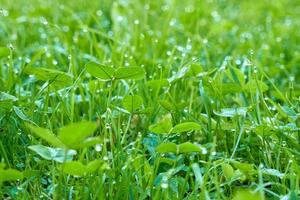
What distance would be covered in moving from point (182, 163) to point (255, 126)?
0.74ft

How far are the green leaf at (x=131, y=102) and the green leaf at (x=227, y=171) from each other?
1.10 ft

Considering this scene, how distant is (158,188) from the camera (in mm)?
1389

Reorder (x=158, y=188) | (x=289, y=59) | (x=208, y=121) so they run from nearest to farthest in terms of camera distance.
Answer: (x=158, y=188) < (x=208, y=121) < (x=289, y=59)

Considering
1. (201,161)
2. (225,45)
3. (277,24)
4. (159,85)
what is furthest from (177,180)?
(277,24)

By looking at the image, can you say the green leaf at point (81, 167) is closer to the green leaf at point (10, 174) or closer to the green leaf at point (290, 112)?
the green leaf at point (10, 174)

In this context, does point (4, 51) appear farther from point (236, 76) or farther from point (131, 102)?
point (236, 76)

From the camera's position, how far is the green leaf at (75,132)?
3.94 feet

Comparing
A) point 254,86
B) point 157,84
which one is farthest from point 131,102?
point 254,86

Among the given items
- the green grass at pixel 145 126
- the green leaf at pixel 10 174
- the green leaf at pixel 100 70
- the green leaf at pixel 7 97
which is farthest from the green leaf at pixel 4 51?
the green leaf at pixel 10 174

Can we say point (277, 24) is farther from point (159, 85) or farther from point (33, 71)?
point (33, 71)

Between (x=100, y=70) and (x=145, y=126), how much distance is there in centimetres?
25

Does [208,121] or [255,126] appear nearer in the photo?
[255,126]

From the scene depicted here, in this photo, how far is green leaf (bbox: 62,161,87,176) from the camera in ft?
4.40

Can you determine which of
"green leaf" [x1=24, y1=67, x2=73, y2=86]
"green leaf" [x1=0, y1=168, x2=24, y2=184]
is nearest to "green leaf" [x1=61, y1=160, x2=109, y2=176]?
"green leaf" [x1=0, y1=168, x2=24, y2=184]
